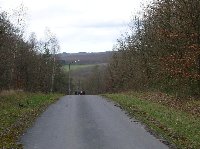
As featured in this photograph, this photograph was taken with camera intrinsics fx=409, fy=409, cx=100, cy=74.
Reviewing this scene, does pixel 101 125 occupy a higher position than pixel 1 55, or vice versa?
pixel 1 55

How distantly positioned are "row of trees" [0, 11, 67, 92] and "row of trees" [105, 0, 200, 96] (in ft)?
36.3

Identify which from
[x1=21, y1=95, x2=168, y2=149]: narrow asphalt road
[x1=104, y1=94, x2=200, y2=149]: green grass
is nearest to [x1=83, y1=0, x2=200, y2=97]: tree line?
[x1=104, y1=94, x2=200, y2=149]: green grass

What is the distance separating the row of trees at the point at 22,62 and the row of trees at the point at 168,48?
36.3 feet

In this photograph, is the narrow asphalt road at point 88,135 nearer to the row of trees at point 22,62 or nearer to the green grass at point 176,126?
the green grass at point 176,126

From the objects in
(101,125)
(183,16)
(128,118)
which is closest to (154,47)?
(183,16)

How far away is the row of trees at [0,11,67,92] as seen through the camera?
98.3 ft

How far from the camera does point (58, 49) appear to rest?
8012 centimetres

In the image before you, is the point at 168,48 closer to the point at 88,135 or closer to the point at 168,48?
the point at 168,48

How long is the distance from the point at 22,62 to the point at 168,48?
22.1 m

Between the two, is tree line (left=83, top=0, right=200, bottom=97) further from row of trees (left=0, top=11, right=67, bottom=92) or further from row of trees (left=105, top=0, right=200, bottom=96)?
row of trees (left=0, top=11, right=67, bottom=92)

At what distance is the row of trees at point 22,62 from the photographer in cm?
2996

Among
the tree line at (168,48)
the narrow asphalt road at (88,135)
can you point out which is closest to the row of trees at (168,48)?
the tree line at (168,48)

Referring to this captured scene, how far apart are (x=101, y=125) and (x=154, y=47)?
23.3 meters

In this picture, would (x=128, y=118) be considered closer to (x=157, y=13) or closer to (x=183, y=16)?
(x=183, y=16)
